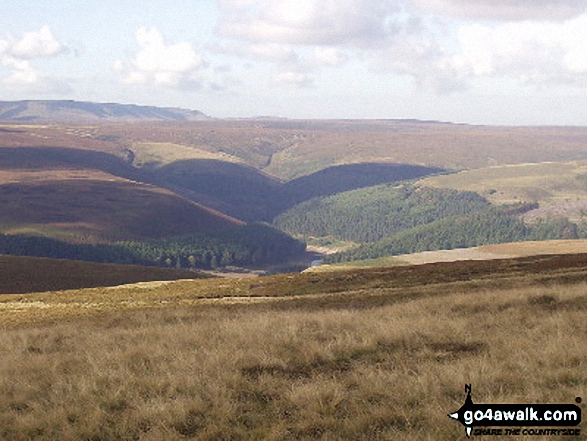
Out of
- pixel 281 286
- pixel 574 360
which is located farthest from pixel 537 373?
pixel 281 286

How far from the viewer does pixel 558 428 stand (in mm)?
9391

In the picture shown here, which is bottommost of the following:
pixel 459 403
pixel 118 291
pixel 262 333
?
pixel 118 291

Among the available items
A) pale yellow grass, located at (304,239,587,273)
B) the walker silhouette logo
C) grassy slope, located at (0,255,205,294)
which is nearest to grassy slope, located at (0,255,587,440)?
the walker silhouette logo

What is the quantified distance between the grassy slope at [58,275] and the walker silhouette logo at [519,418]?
7993 cm

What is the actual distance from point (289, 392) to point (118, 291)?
44.2 metres

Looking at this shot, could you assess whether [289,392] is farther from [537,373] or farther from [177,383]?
[537,373]

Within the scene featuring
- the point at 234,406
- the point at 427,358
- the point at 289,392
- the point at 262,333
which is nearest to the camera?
the point at 234,406

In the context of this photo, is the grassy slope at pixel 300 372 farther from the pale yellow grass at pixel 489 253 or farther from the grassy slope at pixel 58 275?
the pale yellow grass at pixel 489 253

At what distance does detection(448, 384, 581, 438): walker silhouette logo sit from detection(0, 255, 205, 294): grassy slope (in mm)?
79929

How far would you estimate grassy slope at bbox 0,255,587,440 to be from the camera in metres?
10.6

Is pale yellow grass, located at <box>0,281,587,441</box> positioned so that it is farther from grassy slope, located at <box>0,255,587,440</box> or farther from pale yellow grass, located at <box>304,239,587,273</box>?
pale yellow grass, located at <box>304,239,587,273</box>

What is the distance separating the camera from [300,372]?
46.1ft

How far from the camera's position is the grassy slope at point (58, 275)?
85.1 meters

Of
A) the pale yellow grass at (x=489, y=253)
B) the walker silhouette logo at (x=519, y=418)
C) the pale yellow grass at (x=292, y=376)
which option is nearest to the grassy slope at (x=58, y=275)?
the pale yellow grass at (x=489, y=253)
